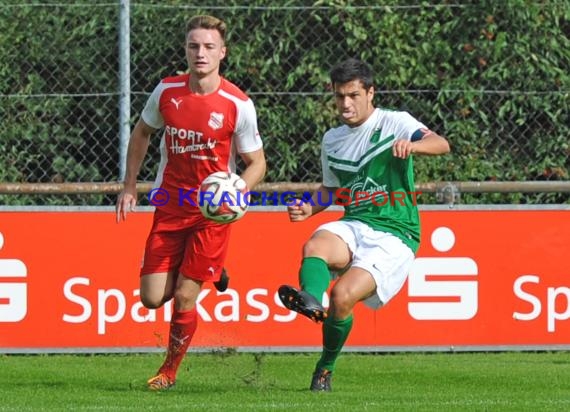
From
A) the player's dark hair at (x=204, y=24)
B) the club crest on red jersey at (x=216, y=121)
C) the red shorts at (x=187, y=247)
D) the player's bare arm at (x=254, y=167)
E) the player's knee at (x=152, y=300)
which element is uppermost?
the player's dark hair at (x=204, y=24)

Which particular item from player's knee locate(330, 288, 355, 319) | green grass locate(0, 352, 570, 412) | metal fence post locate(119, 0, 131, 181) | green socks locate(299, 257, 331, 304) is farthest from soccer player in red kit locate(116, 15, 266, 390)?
metal fence post locate(119, 0, 131, 181)

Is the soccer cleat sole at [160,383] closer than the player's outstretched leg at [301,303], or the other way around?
the player's outstretched leg at [301,303]

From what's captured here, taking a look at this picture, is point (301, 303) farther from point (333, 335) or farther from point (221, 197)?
point (221, 197)

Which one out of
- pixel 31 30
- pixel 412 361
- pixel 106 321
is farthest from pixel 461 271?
pixel 31 30

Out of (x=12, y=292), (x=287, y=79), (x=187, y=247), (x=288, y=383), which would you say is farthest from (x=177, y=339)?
(x=287, y=79)

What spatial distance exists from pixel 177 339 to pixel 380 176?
1591mm

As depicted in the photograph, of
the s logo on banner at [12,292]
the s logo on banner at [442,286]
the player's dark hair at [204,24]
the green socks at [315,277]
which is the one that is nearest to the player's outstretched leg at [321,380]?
the green socks at [315,277]

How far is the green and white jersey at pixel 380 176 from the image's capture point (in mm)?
8602

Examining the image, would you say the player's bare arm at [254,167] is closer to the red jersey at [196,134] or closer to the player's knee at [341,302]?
the red jersey at [196,134]

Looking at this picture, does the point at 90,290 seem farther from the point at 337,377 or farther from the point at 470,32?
the point at 470,32

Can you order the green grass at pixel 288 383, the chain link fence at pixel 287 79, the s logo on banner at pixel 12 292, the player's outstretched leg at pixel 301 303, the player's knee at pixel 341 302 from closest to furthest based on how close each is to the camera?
the player's outstretched leg at pixel 301 303
the green grass at pixel 288 383
the player's knee at pixel 341 302
the s logo on banner at pixel 12 292
the chain link fence at pixel 287 79

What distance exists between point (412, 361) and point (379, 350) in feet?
1.26

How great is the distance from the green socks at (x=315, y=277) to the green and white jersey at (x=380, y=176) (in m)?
0.50

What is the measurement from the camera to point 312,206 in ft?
28.8
